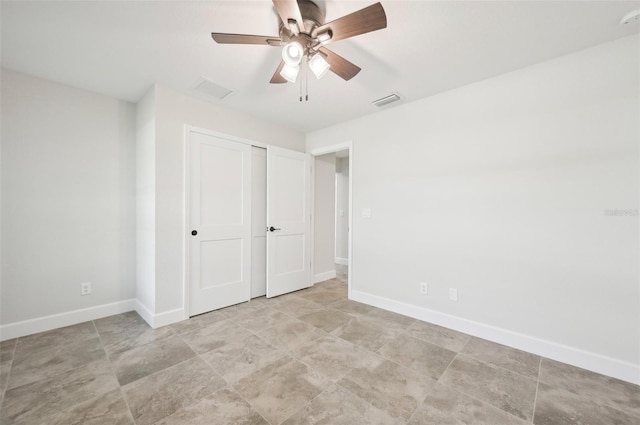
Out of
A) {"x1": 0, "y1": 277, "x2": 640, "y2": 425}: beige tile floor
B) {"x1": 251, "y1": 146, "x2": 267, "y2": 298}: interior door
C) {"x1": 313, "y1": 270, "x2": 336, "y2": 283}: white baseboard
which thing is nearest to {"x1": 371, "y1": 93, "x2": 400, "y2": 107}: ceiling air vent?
{"x1": 251, "y1": 146, "x2": 267, "y2": 298}: interior door

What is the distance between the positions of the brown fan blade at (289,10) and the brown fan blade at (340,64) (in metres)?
0.28

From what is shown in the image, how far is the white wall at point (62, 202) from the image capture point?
238cm

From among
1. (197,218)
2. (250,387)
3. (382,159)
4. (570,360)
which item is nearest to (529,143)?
(382,159)

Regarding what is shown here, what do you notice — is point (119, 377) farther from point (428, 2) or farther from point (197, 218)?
point (428, 2)

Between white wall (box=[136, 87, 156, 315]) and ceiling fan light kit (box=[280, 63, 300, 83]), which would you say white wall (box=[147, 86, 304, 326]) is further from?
ceiling fan light kit (box=[280, 63, 300, 83])

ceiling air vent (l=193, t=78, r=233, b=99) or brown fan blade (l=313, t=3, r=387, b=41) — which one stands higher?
ceiling air vent (l=193, t=78, r=233, b=99)

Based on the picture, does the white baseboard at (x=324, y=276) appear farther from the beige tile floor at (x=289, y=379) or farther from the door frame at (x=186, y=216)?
the door frame at (x=186, y=216)

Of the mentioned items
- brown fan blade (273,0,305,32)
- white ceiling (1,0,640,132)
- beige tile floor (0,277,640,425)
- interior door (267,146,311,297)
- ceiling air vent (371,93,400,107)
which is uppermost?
white ceiling (1,0,640,132)

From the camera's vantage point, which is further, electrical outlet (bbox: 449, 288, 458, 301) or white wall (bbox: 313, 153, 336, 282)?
white wall (bbox: 313, 153, 336, 282)

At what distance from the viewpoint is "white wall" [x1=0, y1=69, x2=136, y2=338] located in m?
2.38

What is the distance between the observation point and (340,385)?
176 cm

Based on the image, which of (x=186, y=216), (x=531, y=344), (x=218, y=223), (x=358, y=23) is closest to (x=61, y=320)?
(x=186, y=216)

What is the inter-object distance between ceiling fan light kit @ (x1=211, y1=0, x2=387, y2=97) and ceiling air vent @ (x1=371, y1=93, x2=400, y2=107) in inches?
44.5

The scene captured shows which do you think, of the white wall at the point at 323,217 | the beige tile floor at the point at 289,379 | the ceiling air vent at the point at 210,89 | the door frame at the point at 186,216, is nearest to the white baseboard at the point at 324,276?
the white wall at the point at 323,217
